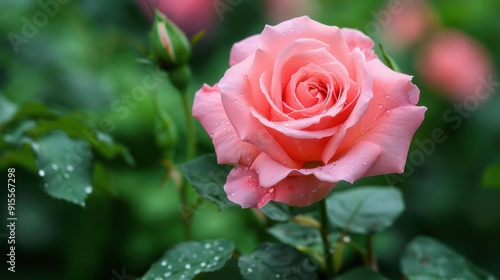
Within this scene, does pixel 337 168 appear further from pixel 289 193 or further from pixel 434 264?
pixel 434 264

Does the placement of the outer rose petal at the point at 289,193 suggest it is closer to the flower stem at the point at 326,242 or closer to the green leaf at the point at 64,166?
the flower stem at the point at 326,242

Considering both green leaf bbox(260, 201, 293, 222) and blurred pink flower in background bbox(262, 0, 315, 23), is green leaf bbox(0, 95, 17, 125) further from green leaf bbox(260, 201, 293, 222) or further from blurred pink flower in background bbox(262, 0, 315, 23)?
blurred pink flower in background bbox(262, 0, 315, 23)

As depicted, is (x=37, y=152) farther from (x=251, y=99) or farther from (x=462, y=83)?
(x=462, y=83)

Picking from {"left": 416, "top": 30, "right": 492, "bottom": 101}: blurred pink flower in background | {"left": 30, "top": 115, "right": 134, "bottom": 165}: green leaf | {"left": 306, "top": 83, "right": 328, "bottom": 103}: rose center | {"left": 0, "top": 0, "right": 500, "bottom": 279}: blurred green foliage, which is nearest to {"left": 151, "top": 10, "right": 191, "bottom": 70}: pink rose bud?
{"left": 30, "top": 115, "right": 134, "bottom": 165}: green leaf

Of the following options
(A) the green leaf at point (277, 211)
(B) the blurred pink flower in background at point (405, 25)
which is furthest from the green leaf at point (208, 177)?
(B) the blurred pink flower in background at point (405, 25)

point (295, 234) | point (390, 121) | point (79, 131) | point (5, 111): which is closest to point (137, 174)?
point (5, 111)

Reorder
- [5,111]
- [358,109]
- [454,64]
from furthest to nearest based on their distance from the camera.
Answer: [454,64] → [5,111] → [358,109]

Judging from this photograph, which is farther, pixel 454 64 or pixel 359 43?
pixel 454 64
